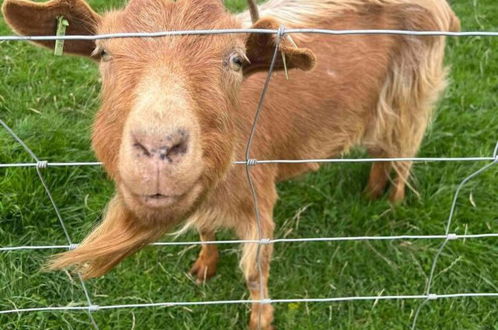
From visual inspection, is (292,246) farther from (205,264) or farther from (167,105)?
(167,105)

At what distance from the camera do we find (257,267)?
298 cm

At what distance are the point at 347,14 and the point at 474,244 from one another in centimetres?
166

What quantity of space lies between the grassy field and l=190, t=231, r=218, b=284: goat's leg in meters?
0.06

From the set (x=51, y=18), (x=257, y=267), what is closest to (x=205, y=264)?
(x=257, y=267)

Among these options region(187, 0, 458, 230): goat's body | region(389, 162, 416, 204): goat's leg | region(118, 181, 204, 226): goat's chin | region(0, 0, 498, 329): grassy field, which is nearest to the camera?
region(118, 181, 204, 226): goat's chin

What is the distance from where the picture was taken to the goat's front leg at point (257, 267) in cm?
290

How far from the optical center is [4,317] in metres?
3.11

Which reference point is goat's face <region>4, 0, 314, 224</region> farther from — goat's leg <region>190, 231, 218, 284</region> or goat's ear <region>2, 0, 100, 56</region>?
goat's leg <region>190, 231, 218, 284</region>

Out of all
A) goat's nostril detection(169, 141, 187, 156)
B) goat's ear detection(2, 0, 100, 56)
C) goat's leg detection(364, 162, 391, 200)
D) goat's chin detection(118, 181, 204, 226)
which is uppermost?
goat's ear detection(2, 0, 100, 56)

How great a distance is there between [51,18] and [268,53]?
866mm

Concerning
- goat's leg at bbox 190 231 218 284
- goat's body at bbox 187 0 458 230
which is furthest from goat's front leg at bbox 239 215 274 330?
goat's leg at bbox 190 231 218 284

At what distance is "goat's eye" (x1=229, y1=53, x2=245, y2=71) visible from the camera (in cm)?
207

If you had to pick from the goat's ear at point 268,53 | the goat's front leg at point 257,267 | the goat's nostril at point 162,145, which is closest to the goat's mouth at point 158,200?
the goat's nostril at point 162,145

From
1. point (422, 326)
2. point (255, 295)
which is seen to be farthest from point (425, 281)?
point (255, 295)
